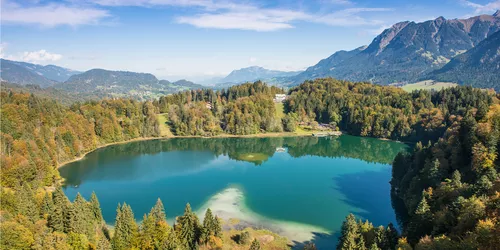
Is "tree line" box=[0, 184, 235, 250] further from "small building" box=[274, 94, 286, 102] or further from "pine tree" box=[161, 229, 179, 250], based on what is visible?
"small building" box=[274, 94, 286, 102]

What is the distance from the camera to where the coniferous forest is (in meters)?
32.8

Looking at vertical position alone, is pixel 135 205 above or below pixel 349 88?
below

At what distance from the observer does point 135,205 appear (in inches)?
2130

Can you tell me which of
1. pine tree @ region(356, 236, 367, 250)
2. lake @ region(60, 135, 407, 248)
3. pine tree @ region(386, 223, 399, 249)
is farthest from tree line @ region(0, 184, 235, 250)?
pine tree @ region(386, 223, 399, 249)

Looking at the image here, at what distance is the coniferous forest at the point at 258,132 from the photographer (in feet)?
108

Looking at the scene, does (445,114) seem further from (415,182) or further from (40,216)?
(40,216)

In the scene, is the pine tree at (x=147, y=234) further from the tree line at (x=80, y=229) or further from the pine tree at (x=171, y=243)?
the pine tree at (x=171, y=243)

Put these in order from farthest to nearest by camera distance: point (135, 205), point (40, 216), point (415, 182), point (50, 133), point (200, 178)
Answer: point (50, 133)
point (200, 178)
point (135, 205)
point (415, 182)
point (40, 216)

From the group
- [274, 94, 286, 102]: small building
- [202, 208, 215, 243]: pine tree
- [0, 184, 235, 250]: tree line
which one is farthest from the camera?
[274, 94, 286, 102]: small building

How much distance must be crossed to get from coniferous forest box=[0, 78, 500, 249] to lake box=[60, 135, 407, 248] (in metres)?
5.19

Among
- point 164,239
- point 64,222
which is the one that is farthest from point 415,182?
point 64,222

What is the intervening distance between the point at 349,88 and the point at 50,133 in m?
132

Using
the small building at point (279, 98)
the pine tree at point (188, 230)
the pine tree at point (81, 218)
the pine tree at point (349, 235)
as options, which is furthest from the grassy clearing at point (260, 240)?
the small building at point (279, 98)

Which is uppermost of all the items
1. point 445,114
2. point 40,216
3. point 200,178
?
point 445,114
